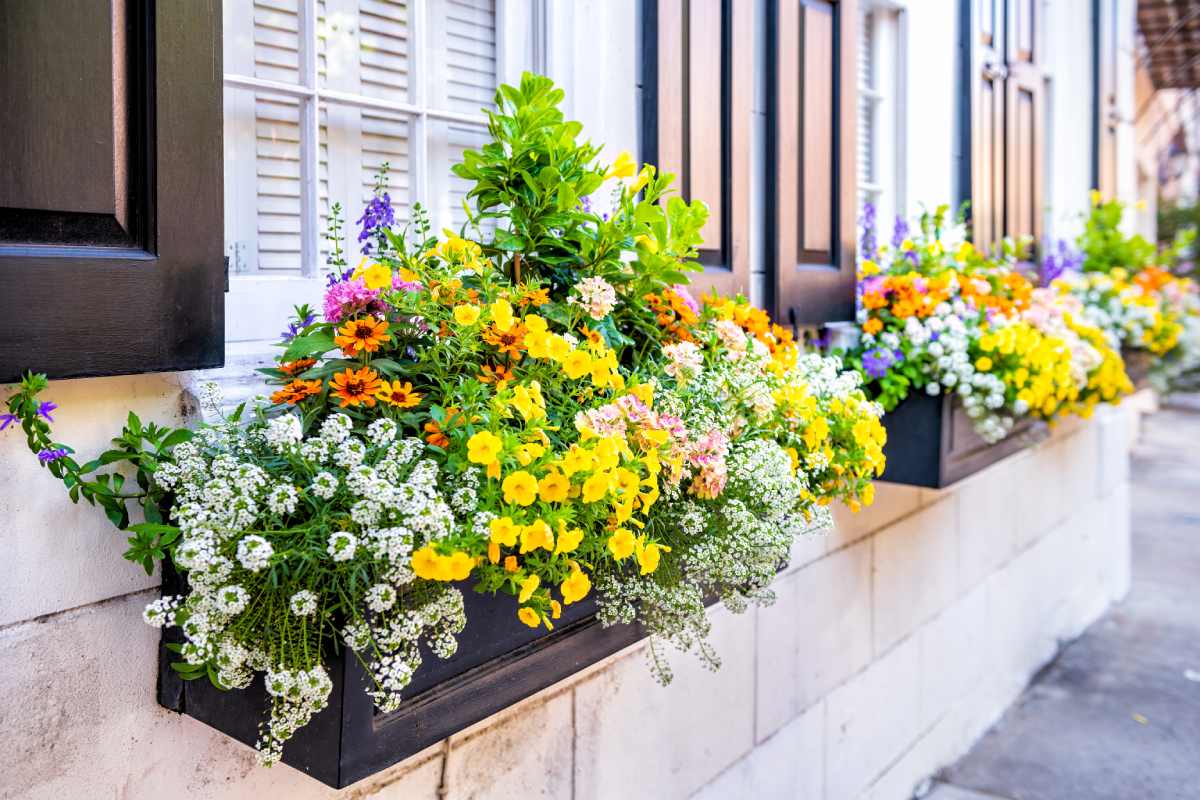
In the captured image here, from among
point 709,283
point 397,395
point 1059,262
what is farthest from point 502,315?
point 1059,262

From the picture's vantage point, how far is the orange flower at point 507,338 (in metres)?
1.52

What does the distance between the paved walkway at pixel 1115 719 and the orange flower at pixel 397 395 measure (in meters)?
3.22

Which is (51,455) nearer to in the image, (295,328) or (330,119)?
(295,328)

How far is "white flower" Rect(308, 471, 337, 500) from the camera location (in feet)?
4.11

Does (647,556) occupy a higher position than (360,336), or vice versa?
(360,336)

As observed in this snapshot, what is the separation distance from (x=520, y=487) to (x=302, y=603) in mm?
300

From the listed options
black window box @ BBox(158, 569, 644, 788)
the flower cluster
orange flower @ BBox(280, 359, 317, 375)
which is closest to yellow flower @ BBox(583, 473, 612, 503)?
black window box @ BBox(158, 569, 644, 788)

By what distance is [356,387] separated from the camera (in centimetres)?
145

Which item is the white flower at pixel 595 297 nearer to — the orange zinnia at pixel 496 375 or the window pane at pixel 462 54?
the orange zinnia at pixel 496 375

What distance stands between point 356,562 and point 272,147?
92 centimetres

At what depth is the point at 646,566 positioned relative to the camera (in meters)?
1.46

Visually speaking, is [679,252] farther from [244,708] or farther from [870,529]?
[870,529]

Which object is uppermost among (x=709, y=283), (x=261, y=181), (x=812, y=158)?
(x=812, y=158)

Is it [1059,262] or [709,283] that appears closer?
[709,283]
